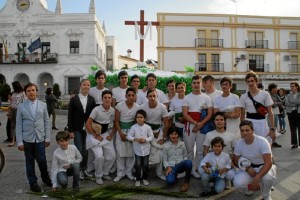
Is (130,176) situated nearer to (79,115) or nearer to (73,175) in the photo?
(73,175)

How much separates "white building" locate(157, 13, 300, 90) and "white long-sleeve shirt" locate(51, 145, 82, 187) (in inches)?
1166

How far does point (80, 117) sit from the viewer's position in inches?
234

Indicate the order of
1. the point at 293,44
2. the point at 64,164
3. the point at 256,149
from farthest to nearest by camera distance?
1. the point at 293,44
2. the point at 64,164
3. the point at 256,149

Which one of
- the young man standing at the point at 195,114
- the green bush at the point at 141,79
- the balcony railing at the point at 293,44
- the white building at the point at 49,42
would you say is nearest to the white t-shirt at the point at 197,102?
the young man standing at the point at 195,114

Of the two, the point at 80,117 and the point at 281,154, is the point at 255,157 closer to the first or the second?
the point at 80,117

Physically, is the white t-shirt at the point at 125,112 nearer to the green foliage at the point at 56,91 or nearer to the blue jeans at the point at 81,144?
the blue jeans at the point at 81,144

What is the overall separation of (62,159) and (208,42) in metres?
31.7

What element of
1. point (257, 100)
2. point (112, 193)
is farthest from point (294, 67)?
point (112, 193)

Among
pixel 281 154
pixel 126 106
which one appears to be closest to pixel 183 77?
pixel 281 154

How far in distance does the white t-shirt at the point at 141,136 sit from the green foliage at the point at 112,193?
66 cm

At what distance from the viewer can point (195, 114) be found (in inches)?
232

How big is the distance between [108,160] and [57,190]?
1.08 m

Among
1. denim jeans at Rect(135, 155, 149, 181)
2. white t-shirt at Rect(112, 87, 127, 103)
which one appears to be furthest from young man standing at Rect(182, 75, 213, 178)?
white t-shirt at Rect(112, 87, 127, 103)

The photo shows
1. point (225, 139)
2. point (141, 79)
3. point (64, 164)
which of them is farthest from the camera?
point (141, 79)
